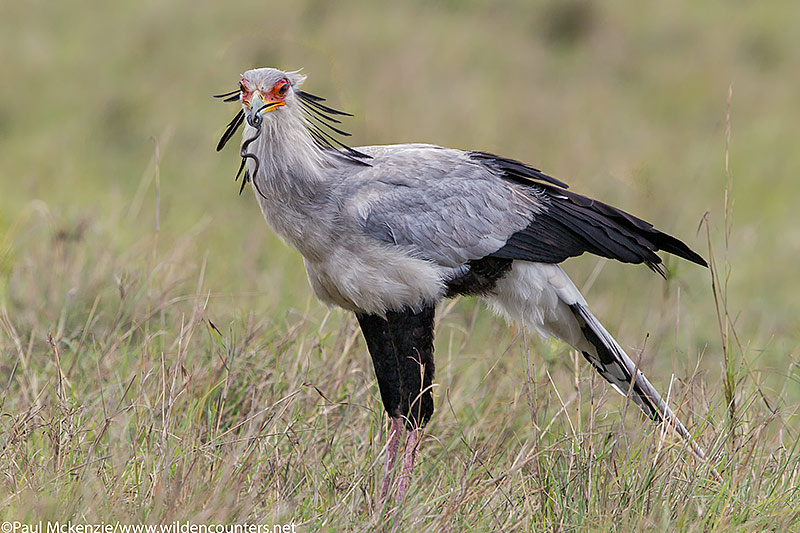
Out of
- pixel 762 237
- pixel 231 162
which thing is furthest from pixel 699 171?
pixel 231 162

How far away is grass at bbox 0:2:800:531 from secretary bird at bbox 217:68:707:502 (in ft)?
0.73

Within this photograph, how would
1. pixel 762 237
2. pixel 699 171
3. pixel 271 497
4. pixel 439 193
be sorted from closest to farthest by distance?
pixel 271 497
pixel 439 193
pixel 762 237
pixel 699 171

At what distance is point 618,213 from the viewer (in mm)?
3867

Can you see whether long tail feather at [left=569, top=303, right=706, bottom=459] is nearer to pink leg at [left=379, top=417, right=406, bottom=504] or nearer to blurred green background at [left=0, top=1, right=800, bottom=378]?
pink leg at [left=379, top=417, right=406, bottom=504]

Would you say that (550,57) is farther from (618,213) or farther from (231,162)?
(618,213)

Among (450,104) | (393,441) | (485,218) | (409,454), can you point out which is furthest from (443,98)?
(409,454)

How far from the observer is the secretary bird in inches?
143

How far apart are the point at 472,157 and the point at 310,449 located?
4.26 feet

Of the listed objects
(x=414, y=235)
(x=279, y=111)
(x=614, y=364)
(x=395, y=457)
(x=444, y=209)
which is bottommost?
(x=395, y=457)

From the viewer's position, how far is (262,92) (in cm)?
357

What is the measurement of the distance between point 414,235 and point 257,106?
745mm

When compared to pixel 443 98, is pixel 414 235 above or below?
below

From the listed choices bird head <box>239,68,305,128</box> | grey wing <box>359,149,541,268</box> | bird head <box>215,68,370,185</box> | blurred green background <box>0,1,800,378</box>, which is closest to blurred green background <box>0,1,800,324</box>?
blurred green background <box>0,1,800,378</box>

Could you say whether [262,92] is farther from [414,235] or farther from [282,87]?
[414,235]
